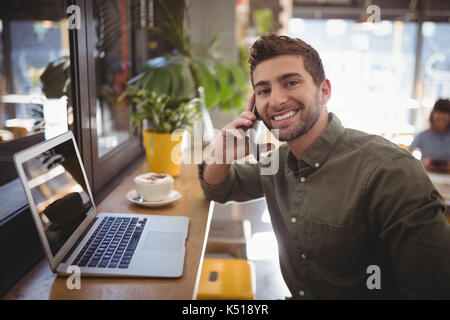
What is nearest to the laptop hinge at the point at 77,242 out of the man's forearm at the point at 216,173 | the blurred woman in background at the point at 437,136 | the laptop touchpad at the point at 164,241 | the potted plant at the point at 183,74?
the laptop touchpad at the point at 164,241

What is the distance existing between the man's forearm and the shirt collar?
304mm

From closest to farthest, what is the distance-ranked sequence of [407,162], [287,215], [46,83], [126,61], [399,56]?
[407,162] → [287,215] → [46,83] → [126,61] → [399,56]

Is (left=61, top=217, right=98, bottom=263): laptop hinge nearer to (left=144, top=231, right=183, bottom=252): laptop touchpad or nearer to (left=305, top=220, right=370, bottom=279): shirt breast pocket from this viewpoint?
(left=144, top=231, right=183, bottom=252): laptop touchpad

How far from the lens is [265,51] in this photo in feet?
4.31

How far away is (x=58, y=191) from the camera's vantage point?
1021mm

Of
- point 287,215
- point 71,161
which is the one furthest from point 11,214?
point 287,215

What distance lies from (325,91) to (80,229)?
964 mm

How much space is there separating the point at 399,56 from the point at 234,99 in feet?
15.1

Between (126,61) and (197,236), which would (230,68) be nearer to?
(126,61)

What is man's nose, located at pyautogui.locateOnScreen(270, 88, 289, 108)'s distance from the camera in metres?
1.30

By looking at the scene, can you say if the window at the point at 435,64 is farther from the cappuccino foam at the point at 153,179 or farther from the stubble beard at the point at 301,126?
the cappuccino foam at the point at 153,179

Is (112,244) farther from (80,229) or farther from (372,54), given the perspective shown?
(372,54)

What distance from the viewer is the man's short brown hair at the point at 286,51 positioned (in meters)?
1.30

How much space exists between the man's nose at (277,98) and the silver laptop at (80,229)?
1.68ft
